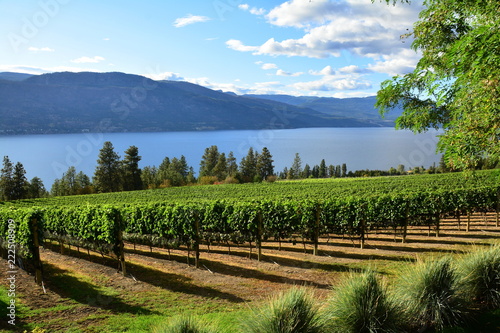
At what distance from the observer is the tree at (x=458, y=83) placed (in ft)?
22.0

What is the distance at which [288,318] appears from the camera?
507 cm

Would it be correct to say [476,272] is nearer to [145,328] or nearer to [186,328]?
[186,328]

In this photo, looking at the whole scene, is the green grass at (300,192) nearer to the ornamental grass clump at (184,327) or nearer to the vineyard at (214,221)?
the vineyard at (214,221)

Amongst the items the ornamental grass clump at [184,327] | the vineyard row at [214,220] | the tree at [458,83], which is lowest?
the vineyard row at [214,220]

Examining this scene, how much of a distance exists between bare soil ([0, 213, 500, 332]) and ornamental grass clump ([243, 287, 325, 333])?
0.82 meters

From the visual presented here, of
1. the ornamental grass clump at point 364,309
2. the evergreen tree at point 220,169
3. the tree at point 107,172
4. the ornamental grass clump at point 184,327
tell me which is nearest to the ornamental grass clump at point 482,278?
the ornamental grass clump at point 364,309

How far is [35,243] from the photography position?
11.2m

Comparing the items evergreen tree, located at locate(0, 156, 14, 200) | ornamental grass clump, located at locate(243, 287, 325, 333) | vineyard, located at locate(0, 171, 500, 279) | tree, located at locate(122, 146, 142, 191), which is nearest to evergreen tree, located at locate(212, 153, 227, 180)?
tree, located at locate(122, 146, 142, 191)

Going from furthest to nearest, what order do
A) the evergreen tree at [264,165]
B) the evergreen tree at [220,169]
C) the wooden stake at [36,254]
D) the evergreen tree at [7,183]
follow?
1. the evergreen tree at [264,165]
2. the evergreen tree at [220,169]
3. the evergreen tree at [7,183]
4. the wooden stake at [36,254]

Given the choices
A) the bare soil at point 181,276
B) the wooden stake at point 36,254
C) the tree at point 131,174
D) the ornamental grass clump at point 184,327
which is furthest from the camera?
the tree at point 131,174

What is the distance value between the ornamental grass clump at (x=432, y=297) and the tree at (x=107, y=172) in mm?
71585

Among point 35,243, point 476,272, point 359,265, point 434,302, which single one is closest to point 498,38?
point 476,272

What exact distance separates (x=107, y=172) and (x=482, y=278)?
74.6 m

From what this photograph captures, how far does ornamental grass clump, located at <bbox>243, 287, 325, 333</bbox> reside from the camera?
5.02m
